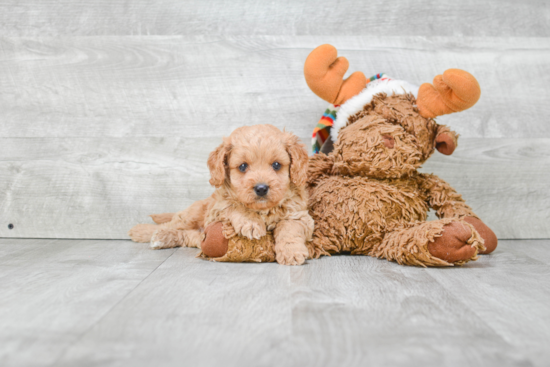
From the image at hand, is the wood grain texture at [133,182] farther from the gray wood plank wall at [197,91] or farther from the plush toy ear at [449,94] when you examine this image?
the plush toy ear at [449,94]

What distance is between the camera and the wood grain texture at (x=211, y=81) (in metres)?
1.92

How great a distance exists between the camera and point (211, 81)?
1918mm

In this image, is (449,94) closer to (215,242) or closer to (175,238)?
(215,242)

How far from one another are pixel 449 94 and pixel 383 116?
0.75 ft

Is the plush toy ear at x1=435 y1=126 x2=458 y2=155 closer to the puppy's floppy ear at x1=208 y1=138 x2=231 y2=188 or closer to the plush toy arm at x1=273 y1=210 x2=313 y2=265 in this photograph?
the plush toy arm at x1=273 y1=210 x2=313 y2=265

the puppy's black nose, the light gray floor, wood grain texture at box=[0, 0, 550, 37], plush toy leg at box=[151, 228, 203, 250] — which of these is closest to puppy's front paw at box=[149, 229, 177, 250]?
plush toy leg at box=[151, 228, 203, 250]

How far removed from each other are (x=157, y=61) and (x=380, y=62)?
3.24ft

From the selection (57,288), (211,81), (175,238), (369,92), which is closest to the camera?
(57,288)

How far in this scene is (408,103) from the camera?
1.56 m

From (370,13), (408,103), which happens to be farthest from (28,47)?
(408,103)

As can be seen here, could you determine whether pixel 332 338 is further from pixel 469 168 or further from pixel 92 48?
pixel 92 48

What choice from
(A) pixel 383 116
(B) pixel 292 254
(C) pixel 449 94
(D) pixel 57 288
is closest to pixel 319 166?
(A) pixel 383 116

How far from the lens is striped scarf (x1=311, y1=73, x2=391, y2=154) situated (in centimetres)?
169

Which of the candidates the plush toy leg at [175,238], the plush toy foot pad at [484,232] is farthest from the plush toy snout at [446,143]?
the plush toy leg at [175,238]
